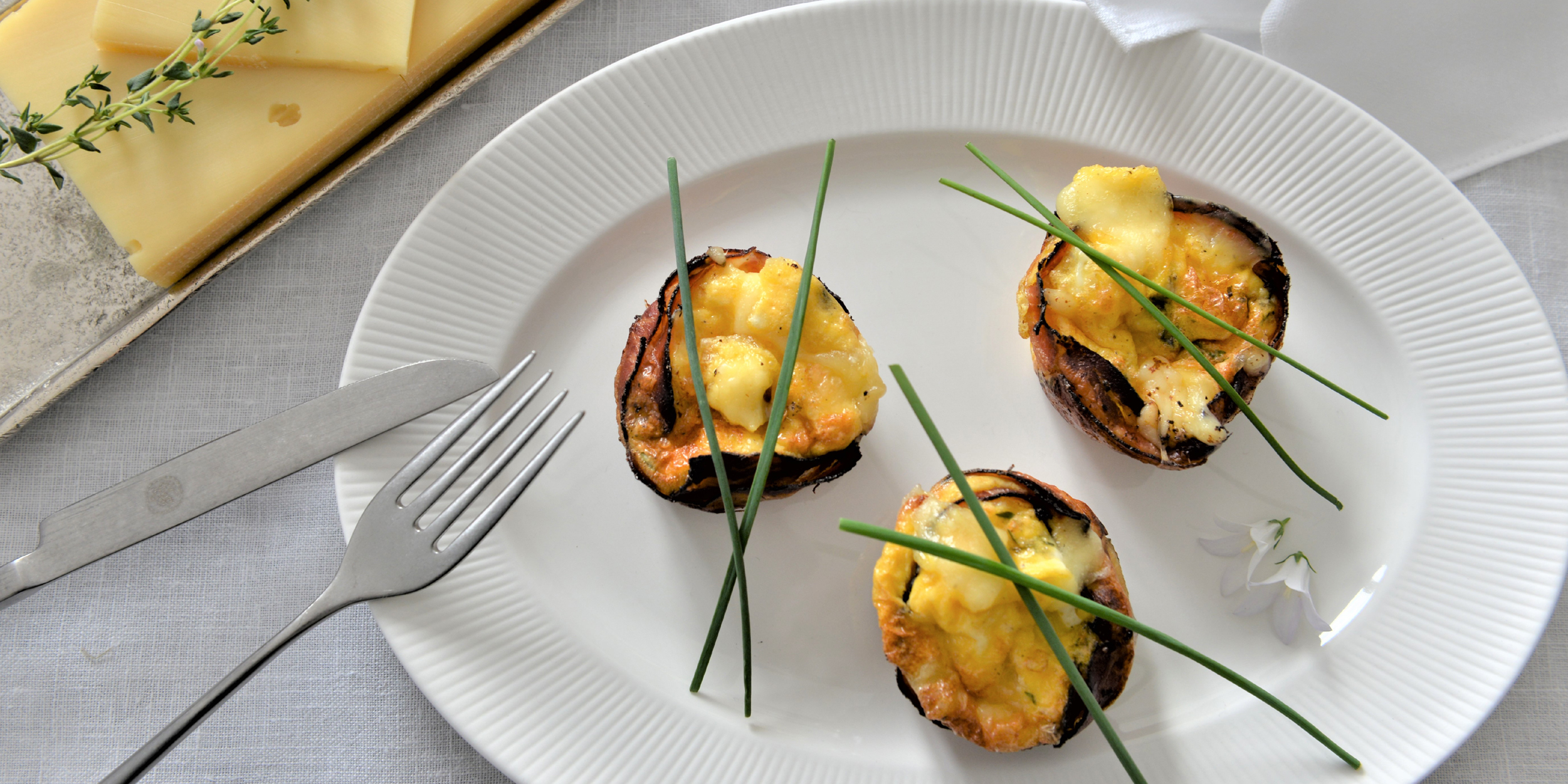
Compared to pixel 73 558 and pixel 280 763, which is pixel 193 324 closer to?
pixel 73 558

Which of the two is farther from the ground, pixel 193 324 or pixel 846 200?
pixel 846 200

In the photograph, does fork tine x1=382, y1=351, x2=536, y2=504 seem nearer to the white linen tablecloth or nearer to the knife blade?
the knife blade

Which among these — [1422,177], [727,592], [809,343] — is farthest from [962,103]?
[727,592]

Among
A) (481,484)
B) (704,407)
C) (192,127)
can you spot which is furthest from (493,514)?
(192,127)

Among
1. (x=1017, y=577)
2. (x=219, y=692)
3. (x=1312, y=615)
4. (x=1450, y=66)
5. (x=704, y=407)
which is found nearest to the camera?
(x=1017, y=577)

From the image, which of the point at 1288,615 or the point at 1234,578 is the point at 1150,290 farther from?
the point at 1288,615

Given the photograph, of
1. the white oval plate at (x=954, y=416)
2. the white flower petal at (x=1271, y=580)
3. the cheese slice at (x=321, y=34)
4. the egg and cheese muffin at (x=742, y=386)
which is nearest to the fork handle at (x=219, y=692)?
the white oval plate at (x=954, y=416)
